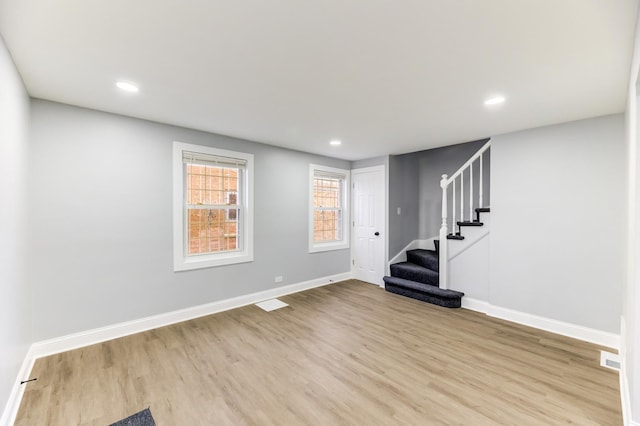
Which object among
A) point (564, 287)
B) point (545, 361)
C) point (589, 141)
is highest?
point (589, 141)

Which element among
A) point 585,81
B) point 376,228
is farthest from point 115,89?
point 376,228

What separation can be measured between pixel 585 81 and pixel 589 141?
4.08 ft

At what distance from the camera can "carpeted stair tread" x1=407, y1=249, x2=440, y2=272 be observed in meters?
4.68

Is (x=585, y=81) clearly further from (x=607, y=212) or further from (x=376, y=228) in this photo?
(x=376, y=228)

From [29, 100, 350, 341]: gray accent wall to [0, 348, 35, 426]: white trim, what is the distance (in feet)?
0.89

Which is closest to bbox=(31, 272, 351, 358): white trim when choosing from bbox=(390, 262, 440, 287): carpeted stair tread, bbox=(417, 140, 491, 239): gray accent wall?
bbox=(390, 262, 440, 287): carpeted stair tread

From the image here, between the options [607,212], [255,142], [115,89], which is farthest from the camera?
[255,142]

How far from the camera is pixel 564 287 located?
3.18 m

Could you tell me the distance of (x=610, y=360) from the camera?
262 centimetres

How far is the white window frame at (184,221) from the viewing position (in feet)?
11.2

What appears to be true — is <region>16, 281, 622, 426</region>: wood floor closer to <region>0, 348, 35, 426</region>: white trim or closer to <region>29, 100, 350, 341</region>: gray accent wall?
<region>0, 348, 35, 426</region>: white trim

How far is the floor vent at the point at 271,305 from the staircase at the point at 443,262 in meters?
1.92

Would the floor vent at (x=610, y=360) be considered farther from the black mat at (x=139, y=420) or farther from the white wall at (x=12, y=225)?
the white wall at (x=12, y=225)

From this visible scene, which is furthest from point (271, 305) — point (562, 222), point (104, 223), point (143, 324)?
point (562, 222)
